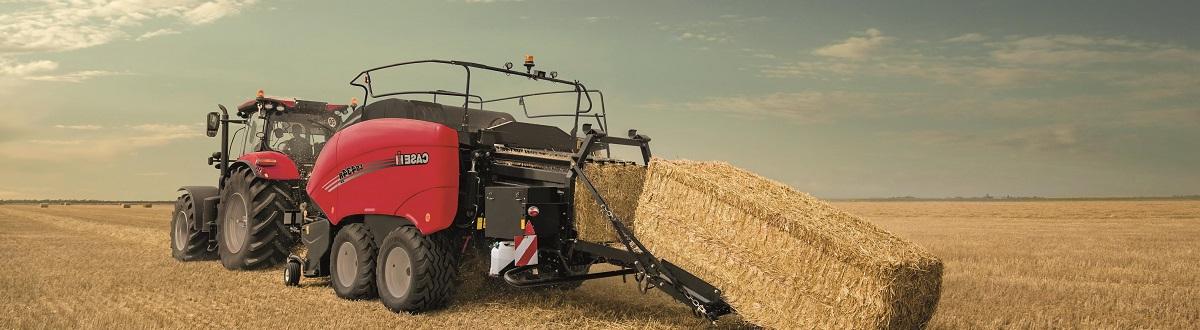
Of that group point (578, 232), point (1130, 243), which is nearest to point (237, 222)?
point (578, 232)

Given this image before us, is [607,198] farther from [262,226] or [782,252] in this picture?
[262,226]

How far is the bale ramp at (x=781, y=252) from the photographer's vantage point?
5410 millimetres

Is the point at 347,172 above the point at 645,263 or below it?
above

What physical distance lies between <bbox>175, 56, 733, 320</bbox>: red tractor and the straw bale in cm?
9

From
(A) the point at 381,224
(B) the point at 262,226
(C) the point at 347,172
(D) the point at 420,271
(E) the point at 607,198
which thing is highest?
(C) the point at 347,172

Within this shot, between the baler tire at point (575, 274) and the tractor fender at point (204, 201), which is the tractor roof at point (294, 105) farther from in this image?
the baler tire at point (575, 274)

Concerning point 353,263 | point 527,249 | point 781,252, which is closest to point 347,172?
point 353,263

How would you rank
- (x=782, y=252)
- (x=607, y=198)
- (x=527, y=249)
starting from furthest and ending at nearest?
1. (x=527, y=249)
2. (x=607, y=198)
3. (x=782, y=252)

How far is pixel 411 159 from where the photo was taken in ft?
25.9

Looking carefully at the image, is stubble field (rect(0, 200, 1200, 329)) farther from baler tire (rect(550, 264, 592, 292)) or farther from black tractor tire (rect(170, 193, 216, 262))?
black tractor tire (rect(170, 193, 216, 262))

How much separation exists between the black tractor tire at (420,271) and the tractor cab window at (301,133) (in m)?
4.67

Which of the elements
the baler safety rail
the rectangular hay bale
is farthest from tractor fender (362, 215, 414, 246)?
the rectangular hay bale

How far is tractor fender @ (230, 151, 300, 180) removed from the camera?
11289 millimetres

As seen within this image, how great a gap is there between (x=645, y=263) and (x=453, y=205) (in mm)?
1981
